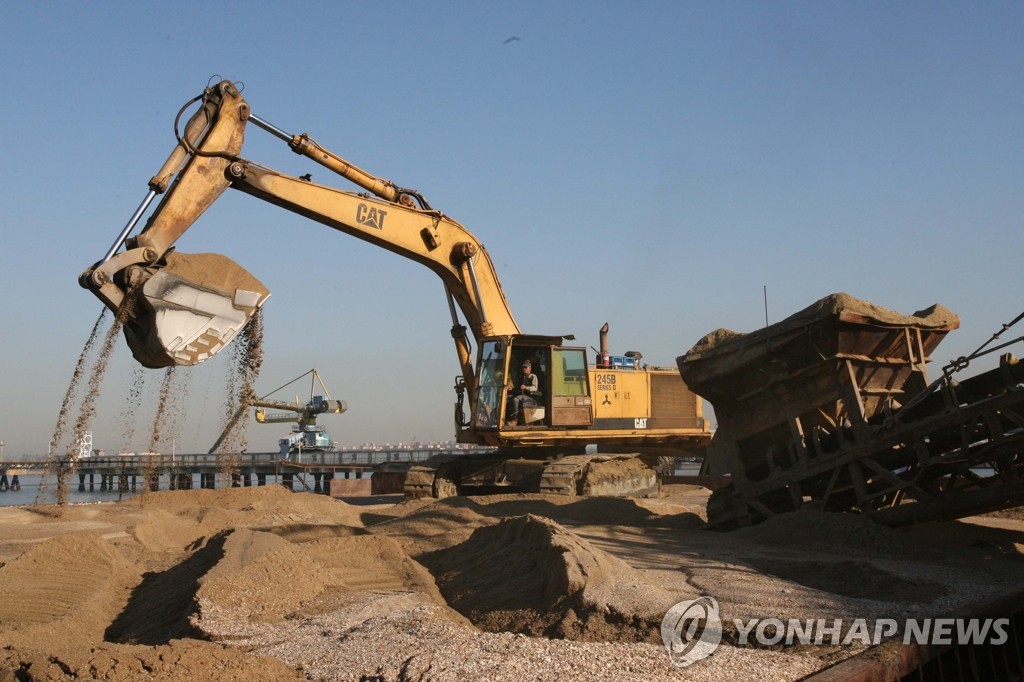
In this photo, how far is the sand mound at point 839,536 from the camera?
340 inches

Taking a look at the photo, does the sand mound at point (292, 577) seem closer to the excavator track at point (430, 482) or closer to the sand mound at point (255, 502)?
the sand mound at point (255, 502)

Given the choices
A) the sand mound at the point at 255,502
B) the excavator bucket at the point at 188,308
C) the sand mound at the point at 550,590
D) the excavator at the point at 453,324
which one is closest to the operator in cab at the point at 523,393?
the excavator at the point at 453,324

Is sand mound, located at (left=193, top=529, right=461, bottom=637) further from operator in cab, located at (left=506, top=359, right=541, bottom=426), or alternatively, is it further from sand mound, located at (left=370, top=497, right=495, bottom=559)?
operator in cab, located at (left=506, top=359, right=541, bottom=426)

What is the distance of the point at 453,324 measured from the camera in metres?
16.7

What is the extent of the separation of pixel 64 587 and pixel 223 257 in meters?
4.96

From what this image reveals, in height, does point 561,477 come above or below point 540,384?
below

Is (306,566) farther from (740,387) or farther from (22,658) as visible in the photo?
(740,387)

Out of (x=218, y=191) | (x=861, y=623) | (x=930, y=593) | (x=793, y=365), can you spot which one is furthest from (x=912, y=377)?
(x=218, y=191)

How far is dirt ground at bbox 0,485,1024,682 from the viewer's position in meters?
4.99

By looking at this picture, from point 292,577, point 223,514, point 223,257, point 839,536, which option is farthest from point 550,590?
point 223,514

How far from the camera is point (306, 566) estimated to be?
7.08 meters

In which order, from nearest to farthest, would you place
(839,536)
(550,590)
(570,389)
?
(550,590) < (839,536) < (570,389)

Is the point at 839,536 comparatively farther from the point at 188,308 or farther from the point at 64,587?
the point at 188,308

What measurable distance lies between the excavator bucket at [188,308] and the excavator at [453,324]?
0.05ft
